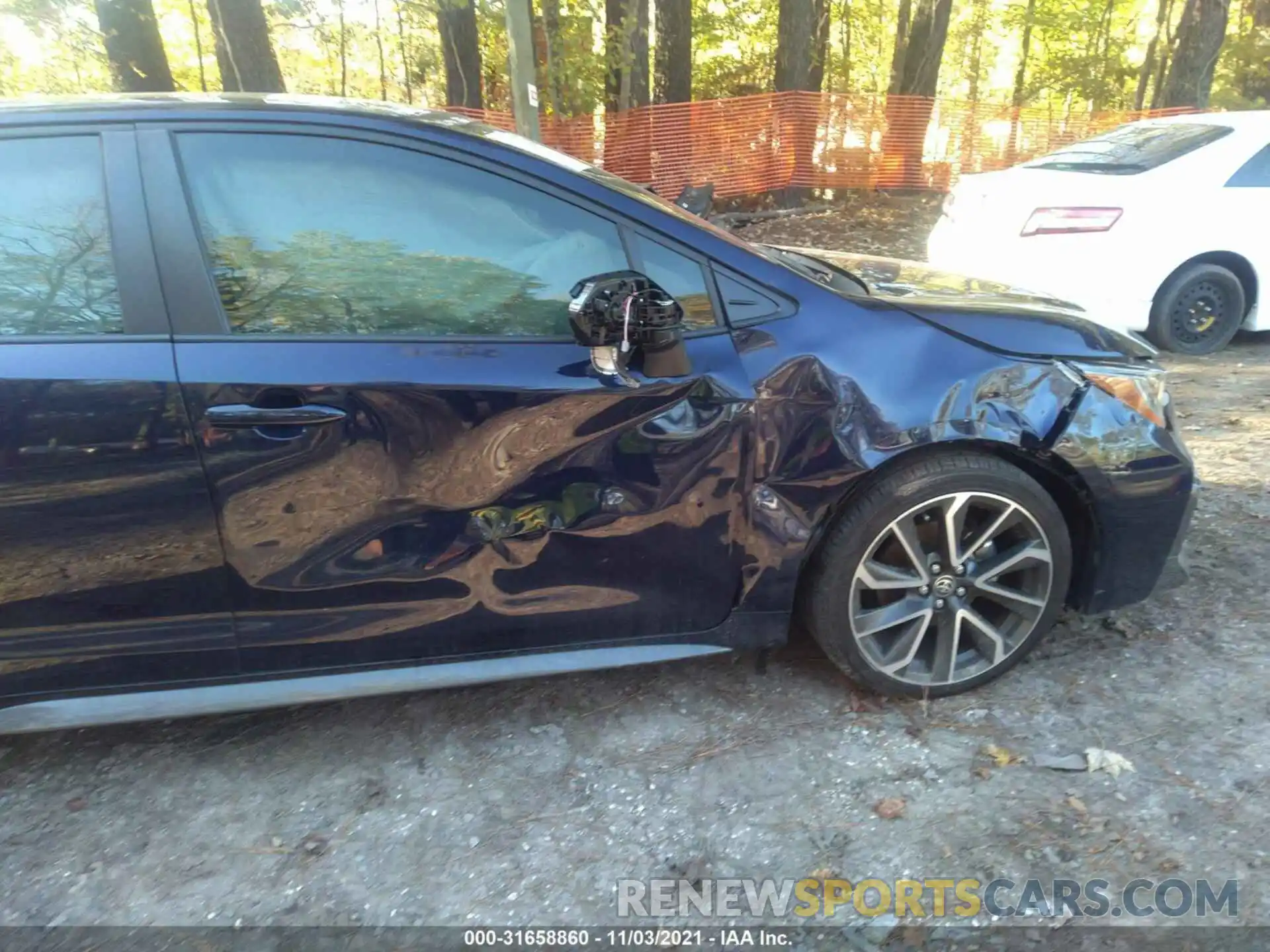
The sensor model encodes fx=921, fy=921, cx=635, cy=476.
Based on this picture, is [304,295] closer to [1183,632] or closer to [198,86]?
[1183,632]

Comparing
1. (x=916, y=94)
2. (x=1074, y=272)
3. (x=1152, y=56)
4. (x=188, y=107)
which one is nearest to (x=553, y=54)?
(x=916, y=94)

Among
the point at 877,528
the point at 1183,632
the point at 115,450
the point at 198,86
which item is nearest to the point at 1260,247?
the point at 1183,632

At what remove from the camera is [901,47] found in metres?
17.7

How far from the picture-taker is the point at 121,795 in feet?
8.40

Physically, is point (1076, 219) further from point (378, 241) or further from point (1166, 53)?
point (1166, 53)

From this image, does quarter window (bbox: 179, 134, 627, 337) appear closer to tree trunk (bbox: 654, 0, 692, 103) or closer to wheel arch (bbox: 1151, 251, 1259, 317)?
wheel arch (bbox: 1151, 251, 1259, 317)

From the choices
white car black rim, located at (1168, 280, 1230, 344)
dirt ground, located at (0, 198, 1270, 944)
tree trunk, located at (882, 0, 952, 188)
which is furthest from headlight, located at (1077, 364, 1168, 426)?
tree trunk, located at (882, 0, 952, 188)

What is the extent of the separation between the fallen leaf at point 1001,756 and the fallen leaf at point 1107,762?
0.61ft

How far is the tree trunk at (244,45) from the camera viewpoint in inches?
336

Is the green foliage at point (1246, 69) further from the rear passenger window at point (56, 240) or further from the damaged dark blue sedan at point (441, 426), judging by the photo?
the rear passenger window at point (56, 240)

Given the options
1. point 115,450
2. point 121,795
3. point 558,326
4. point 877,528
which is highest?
point 558,326

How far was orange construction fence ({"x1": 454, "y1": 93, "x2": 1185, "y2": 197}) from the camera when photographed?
12344 millimetres

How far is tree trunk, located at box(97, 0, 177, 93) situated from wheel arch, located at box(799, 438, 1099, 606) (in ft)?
31.2

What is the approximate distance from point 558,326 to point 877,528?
1.05m
